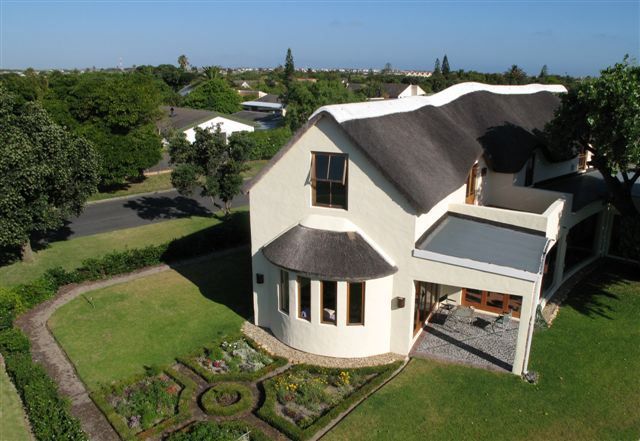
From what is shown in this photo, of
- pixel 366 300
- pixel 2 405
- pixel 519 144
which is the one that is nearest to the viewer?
pixel 2 405

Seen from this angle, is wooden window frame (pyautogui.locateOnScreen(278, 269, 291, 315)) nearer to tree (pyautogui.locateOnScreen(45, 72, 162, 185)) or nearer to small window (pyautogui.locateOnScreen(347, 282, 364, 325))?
small window (pyautogui.locateOnScreen(347, 282, 364, 325))

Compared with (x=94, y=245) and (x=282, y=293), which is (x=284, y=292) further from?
(x=94, y=245)

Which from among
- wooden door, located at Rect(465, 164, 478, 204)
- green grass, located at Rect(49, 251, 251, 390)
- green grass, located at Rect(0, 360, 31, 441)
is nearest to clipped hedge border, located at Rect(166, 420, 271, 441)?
green grass, located at Rect(49, 251, 251, 390)

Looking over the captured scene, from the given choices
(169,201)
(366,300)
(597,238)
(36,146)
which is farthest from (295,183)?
(169,201)

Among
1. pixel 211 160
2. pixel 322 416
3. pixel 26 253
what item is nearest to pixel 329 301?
pixel 322 416

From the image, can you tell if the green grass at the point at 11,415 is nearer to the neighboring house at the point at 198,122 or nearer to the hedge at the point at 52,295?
the hedge at the point at 52,295

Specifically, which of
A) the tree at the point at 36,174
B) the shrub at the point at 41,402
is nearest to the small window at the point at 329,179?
the shrub at the point at 41,402

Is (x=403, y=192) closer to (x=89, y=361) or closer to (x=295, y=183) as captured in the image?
(x=295, y=183)
